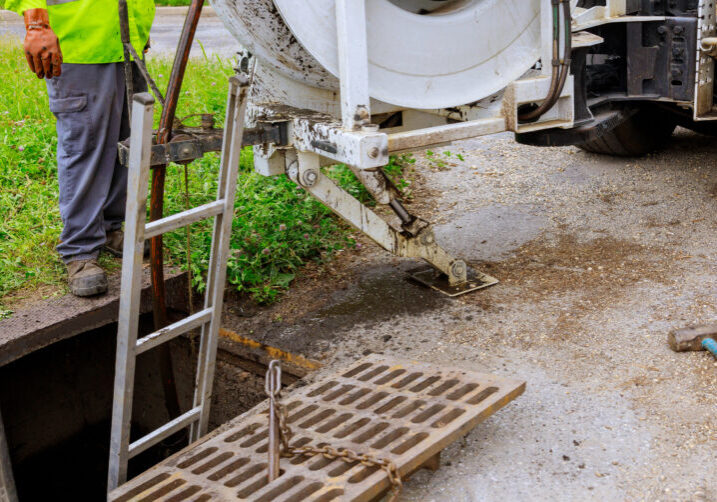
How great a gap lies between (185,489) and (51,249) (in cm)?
178

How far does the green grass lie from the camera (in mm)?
3633

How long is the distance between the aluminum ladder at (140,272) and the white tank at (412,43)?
0.39 m

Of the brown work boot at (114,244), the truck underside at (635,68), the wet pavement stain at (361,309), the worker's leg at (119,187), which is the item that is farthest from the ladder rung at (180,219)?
the truck underside at (635,68)

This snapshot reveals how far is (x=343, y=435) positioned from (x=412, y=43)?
4.76 ft

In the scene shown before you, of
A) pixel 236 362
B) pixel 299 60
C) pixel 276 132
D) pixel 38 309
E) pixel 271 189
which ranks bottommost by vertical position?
pixel 236 362

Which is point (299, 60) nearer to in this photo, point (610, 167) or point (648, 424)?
point (648, 424)

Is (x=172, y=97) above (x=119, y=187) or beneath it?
above

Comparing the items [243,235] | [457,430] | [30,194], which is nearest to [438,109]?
[243,235]

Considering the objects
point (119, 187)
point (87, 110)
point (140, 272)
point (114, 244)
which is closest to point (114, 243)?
point (114, 244)

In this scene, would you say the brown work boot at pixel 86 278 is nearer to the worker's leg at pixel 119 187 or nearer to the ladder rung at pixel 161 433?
the worker's leg at pixel 119 187

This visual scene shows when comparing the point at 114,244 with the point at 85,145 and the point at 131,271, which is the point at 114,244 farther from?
the point at 131,271

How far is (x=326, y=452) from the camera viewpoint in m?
2.29

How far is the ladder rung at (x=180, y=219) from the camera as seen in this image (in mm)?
2420

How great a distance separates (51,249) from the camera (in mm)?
3707
